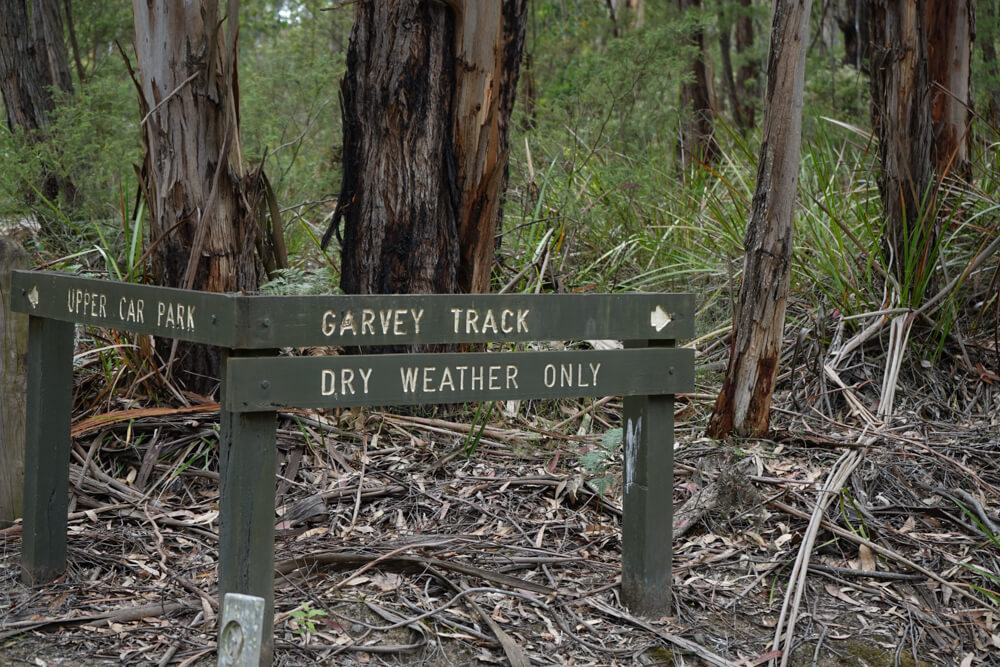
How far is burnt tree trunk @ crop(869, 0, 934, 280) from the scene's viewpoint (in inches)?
233

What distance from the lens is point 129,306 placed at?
131 inches

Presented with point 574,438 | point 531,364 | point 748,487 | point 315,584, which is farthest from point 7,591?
point 748,487

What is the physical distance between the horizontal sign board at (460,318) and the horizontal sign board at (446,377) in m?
0.06

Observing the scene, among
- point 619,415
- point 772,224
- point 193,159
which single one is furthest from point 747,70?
point 193,159

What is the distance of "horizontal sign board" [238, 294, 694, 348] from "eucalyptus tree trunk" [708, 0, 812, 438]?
134 centimetres

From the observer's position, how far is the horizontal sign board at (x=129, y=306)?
2928 mm

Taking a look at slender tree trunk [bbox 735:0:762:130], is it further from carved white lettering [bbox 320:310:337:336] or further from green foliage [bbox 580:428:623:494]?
carved white lettering [bbox 320:310:337:336]

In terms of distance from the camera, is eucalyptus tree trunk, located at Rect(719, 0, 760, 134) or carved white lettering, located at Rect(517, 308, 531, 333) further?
eucalyptus tree trunk, located at Rect(719, 0, 760, 134)

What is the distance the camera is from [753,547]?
4.13 m

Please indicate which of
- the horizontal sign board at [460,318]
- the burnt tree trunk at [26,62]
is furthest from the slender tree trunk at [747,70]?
the horizontal sign board at [460,318]

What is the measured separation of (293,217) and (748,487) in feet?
13.0

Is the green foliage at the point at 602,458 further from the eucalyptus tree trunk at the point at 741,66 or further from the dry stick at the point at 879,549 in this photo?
the eucalyptus tree trunk at the point at 741,66

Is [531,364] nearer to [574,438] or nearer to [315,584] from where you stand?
[315,584]

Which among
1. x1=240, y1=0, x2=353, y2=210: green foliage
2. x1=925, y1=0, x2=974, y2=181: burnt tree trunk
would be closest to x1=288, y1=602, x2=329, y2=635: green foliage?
x1=240, y1=0, x2=353, y2=210: green foliage
